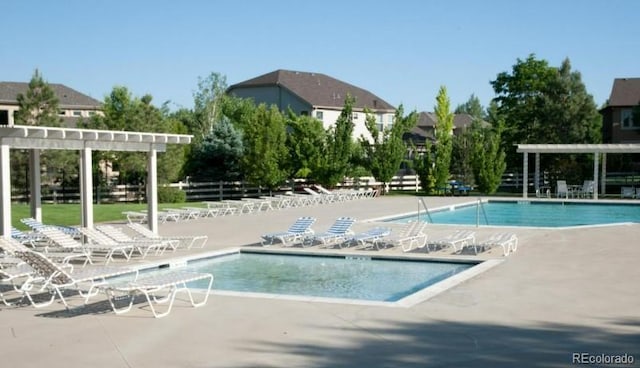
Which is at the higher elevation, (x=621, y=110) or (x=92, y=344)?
(x=621, y=110)

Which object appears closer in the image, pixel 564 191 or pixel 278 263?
pixel 278 263

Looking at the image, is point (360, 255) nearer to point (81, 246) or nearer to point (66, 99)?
point (81, 246)

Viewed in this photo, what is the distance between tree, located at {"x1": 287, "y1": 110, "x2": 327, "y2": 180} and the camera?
35.2 metres

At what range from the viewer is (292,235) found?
1694 cm

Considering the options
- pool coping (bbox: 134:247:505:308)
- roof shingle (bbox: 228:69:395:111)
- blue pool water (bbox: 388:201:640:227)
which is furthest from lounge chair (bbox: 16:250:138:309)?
roof shingle (bbox: 228:69:395:111)

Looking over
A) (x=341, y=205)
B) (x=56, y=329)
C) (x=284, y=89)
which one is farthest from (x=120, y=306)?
(x=284, y=89)

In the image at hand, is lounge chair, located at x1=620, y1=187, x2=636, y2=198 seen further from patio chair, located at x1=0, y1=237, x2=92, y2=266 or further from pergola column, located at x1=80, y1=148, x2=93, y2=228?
patio chair, located at x1=0, y1=237, x2=92, y2=266

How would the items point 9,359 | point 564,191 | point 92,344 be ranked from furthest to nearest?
point 564,191 < point 92,344 < point 9,359

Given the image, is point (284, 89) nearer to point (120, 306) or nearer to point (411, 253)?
point (411, 253)

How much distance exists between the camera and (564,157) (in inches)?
1534

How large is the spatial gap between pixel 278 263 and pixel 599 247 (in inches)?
281

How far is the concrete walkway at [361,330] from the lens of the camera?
6895 mm

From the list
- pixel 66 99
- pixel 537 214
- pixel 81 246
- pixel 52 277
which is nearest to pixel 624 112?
pixel 537 214

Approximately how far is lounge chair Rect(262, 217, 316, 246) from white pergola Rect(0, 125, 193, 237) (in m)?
2.98
